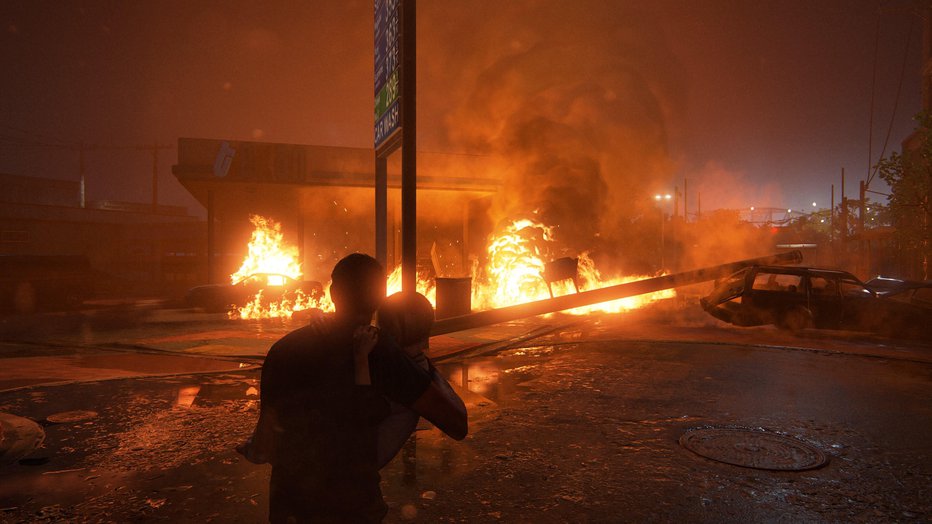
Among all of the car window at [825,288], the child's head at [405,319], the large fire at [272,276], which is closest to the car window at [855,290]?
the car window at [825,288]

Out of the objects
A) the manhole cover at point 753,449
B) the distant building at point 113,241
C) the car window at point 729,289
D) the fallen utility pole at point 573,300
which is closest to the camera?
the fallen utility pole at point 573,300

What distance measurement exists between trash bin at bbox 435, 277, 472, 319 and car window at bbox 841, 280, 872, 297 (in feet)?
27.1

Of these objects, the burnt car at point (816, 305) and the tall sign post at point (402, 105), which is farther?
the burnt car at point (816, 305)

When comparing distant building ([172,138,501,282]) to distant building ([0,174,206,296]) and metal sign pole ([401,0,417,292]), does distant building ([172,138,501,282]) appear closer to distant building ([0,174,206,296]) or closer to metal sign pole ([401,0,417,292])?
distant building ([0,174,206,296])

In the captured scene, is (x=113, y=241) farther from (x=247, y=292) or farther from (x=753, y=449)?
(x=753, y=449)

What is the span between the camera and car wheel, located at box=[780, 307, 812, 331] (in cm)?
1209

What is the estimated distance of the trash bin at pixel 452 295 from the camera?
31.3 feet

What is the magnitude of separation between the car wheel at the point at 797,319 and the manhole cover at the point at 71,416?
1280 cm

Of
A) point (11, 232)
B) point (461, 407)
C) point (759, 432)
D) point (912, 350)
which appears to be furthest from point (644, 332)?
point (11, 232)

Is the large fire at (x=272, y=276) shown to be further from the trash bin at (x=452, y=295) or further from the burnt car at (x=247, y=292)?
the trash bin at (x=452, y=295)

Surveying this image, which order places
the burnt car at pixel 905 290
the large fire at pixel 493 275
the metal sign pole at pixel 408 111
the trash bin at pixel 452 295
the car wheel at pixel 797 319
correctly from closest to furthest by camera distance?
the metal sign pole at pixel 408 111 < the trash bin at pixel 452 295 < the burnt car at pixel 905 290 < the car wheel at pixel 797 319 < the large fire at pixel 493 275

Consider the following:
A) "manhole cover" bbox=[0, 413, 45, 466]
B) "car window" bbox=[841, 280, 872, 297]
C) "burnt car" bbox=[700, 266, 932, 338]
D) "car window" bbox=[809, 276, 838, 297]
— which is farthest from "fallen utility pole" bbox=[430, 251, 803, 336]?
"car window" bbox=[841, 280, 872, 297]

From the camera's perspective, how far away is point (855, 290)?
39.2 feet

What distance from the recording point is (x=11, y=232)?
1266 inches
